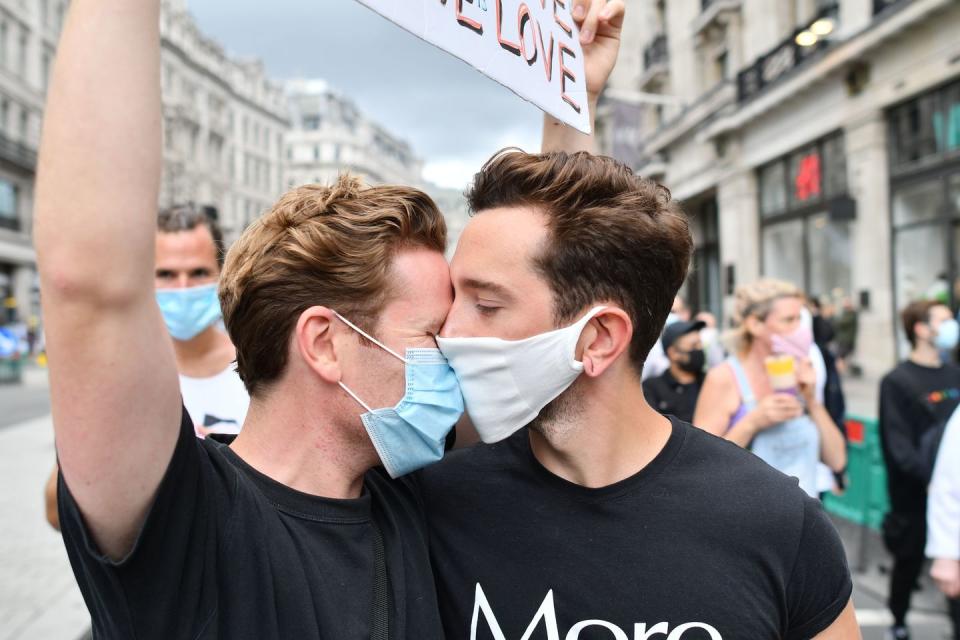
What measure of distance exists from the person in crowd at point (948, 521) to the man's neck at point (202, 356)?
3.24 meters

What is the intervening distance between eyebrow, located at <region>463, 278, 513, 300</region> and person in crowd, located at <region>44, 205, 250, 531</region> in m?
1.69

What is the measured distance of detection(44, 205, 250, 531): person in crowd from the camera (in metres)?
3.37

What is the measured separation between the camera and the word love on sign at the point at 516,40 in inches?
61.2

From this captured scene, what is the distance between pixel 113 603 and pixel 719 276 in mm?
25475

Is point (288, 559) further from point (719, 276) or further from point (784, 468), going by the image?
point (719, 276)

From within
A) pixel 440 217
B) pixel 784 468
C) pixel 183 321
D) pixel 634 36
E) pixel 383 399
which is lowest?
pixel 784 468

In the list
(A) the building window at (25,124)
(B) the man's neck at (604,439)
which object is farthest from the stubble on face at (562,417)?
(A) the building window at (25,124)

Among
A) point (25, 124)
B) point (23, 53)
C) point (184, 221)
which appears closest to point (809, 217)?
point (184, 221)

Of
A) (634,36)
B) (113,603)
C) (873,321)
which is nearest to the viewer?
(113,603)

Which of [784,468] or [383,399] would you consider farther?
[784,468]

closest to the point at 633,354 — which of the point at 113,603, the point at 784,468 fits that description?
the point at 113,603

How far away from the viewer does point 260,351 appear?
1.71 meters

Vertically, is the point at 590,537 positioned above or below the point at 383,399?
below

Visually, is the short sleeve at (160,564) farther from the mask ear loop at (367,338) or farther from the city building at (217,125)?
the city building at (217,125)
